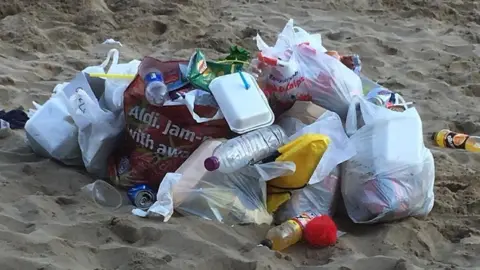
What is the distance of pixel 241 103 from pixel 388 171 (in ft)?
1.98

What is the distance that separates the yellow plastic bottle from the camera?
4.14 meters

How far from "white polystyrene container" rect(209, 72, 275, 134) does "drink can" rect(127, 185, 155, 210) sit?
0.41 meters

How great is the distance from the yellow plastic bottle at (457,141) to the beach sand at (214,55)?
0.25 ft

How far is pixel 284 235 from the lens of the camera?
305 cm

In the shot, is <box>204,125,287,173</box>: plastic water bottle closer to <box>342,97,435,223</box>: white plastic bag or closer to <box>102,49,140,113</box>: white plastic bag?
<box>342,97,435,223</box>: white plastic bag

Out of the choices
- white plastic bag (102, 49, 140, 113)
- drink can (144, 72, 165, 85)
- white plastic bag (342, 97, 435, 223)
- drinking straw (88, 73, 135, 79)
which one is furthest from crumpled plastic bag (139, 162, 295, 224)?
drinking straw (88, 73, 135, 79)

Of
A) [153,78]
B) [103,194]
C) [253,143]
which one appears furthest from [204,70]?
[103,194]

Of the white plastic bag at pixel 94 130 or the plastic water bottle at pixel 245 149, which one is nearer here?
the plastic water bottle at pixel 245 149

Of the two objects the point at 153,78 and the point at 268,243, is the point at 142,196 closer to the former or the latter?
the point at 153,78

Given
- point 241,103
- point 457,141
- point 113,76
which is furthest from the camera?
point 457,141

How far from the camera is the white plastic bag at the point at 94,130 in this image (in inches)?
139

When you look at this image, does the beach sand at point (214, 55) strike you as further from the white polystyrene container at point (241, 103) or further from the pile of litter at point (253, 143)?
the white polystyrene container at point (241, 103)

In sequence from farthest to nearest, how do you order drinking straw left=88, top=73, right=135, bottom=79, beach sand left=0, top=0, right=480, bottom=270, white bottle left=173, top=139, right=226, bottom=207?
drinking straw left=88, top=73, right=135, bottom=79
white bottle left=173, top=139, right=226, bottom=207
beach sand left=0, top=0, right=480, bottom=270

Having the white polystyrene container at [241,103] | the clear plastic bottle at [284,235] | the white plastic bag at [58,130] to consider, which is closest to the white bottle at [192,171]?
the white polystyrene container at [241,103]
